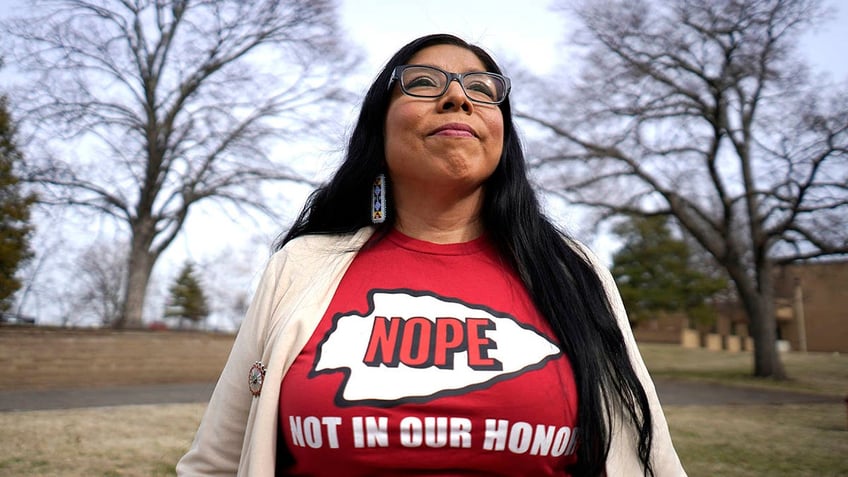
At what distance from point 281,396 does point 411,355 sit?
31 cm

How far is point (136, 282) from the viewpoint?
745 inches

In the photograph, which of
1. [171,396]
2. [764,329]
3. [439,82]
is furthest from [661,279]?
[439,82]

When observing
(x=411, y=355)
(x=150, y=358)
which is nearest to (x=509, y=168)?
(x=411, y=355)

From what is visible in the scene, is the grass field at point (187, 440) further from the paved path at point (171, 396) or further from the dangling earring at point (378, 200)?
the dangling earring at point (378, 200)

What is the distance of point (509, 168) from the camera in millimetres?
2000

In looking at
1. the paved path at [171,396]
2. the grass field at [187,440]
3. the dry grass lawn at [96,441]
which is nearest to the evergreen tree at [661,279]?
the paved path at [171,396]

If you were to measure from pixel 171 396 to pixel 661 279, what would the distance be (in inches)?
1285

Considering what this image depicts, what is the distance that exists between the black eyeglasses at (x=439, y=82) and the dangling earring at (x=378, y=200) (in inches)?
11.9

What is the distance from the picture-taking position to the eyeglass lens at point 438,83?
173 centimetres

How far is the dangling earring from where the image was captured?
1901 mm

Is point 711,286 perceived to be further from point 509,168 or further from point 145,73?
point 509,168

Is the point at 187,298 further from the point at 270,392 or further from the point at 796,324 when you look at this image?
A: the point at 270,392

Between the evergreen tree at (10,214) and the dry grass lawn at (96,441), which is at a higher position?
the evergreen tree at (10,214)

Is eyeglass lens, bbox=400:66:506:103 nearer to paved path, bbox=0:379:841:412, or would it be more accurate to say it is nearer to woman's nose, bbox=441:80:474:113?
woman's nose, bbox=441:80:474:113
